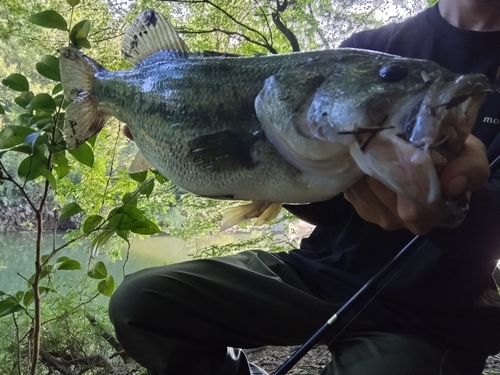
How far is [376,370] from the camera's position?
3.18 ft

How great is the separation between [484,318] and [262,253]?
0.64 metres

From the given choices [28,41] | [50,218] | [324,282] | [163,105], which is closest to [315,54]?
[163,105]

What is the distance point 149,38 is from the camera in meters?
1.07

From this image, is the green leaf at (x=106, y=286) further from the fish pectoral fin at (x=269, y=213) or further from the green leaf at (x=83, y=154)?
the fish pectoral fin at (x=269, y=213)

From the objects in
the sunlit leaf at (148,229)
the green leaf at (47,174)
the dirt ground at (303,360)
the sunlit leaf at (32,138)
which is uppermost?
the sunlit leaf at (32,138)

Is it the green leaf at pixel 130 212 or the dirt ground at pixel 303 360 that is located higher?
the green leaf at pixel 130 212

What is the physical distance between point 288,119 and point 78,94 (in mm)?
671

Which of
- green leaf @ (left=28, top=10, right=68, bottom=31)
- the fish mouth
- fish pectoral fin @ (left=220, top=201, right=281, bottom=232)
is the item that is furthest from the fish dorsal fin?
the fish mouth

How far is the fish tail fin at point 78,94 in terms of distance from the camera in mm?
1077

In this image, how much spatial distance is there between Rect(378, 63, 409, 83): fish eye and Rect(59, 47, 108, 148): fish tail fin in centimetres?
76

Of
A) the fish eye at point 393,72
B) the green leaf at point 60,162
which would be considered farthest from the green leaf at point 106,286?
the fish eye at point 393,72

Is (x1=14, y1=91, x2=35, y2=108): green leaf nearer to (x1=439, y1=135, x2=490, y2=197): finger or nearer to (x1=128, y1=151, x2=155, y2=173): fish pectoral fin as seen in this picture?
(x1=128, y1=151, x2=155, y2=173): fish pectoral fin

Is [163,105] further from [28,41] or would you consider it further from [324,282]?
[28,41]

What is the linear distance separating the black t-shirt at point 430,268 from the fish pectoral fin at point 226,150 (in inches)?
12.8
